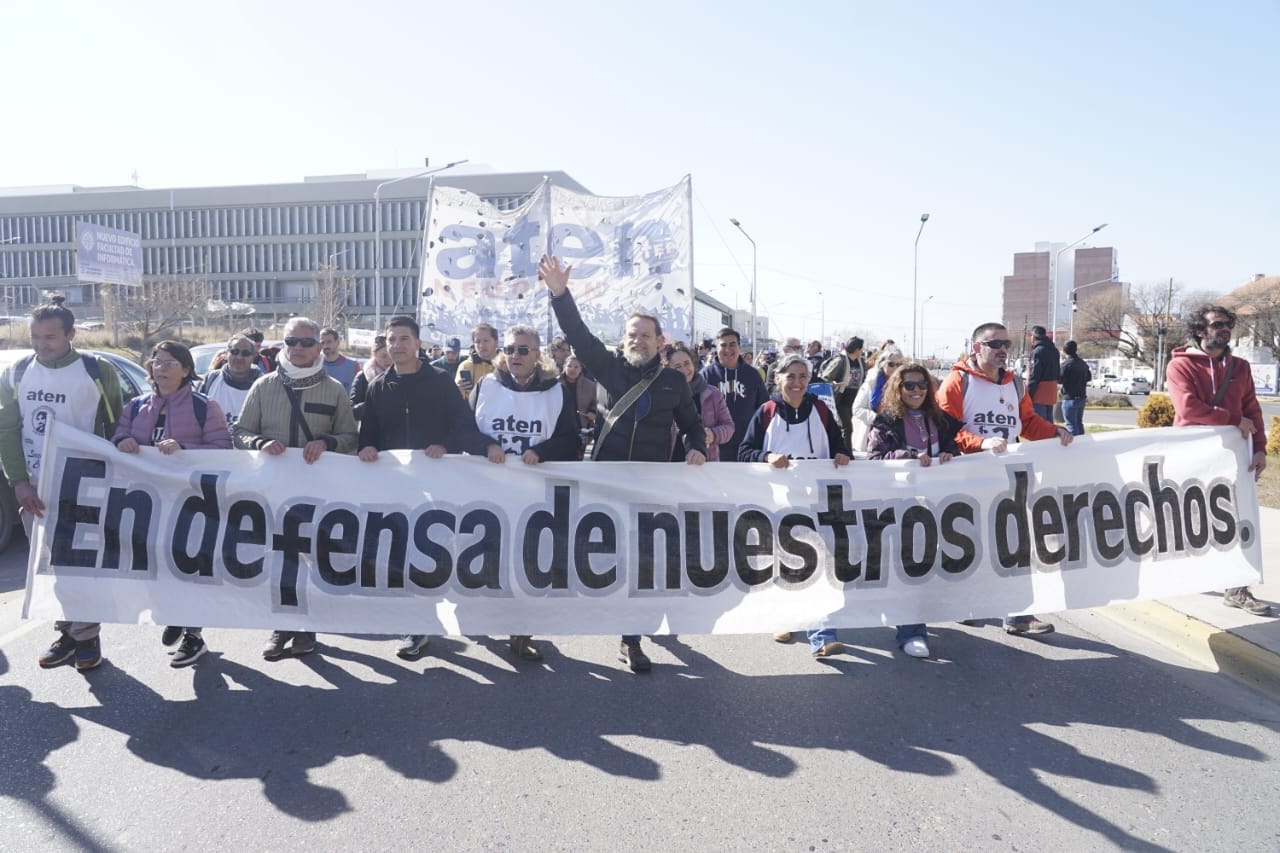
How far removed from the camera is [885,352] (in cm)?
880

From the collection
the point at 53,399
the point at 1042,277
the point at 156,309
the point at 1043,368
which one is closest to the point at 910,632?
the point at 53,399

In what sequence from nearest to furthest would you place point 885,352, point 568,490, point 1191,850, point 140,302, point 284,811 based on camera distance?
point 1191,850, point 284,811, point 568,490, point 885,352, point 140,302

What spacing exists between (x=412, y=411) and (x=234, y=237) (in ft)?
325

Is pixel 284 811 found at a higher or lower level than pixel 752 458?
lower

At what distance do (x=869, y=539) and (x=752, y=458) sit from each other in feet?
3.14

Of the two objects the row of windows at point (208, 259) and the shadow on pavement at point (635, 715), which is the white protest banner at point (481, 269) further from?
the row of windows at point (208, 259)

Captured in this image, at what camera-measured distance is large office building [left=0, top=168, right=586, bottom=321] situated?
91125mm

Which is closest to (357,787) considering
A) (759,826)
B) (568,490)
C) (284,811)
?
(284,811)

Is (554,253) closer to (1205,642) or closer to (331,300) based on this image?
(1205,642)

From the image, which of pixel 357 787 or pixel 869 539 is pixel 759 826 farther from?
pixel 869 539

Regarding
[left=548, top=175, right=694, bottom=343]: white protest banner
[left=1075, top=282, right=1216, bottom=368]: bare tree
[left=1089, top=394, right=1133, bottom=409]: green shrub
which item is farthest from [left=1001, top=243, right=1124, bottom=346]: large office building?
[left=548, top=175, right=694, bottom=343]: white protest banner

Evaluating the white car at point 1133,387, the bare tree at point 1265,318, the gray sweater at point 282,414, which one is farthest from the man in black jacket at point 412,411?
the bare tree at point 1265,318

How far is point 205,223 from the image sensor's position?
307 ft

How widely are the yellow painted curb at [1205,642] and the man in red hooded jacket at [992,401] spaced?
62cm
